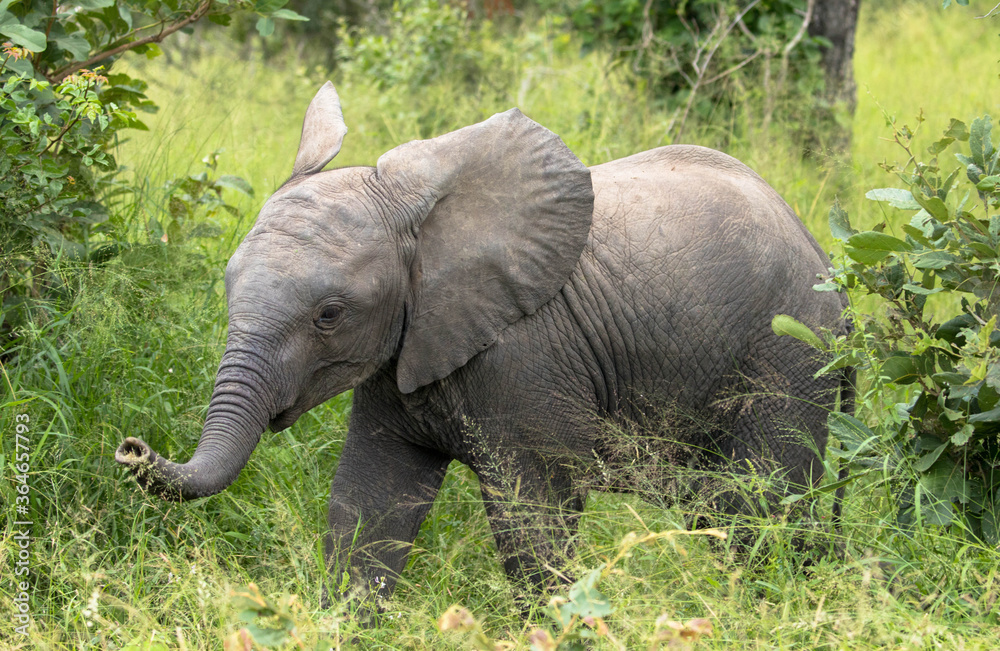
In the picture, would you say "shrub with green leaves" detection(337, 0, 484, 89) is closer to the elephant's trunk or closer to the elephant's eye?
the elephant's eye

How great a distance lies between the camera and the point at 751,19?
24.0ft

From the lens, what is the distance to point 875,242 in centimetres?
306

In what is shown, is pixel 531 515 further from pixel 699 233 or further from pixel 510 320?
pixel 699 233

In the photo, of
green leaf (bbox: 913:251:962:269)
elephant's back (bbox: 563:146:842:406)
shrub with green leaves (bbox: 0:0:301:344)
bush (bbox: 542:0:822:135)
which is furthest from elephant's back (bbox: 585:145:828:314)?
bush (bbox: 542:0:822:135)

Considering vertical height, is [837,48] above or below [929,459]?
above

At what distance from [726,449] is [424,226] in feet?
4.32

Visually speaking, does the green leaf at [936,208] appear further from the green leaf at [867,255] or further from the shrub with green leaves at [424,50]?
the shrub with green leaves at [424,50]

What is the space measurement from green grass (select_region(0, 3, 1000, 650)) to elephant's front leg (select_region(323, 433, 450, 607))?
119 millimetres

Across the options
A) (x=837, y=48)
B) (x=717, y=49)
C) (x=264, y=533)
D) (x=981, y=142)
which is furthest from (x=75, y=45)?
(x=837, y=48)

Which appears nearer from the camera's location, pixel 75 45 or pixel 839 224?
pixel 839 224

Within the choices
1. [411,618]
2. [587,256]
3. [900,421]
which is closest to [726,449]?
[900,421]

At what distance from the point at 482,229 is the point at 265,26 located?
156 centimetres

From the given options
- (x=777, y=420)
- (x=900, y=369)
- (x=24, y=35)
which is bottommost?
(x=777, y=420)

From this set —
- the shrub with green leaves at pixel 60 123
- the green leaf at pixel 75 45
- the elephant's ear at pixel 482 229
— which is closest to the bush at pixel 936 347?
the elephant's ear at pixel 482 229
